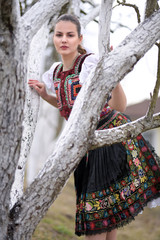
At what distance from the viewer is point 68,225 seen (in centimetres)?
600

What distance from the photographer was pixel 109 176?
2.05m

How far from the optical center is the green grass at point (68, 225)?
14.5 ft

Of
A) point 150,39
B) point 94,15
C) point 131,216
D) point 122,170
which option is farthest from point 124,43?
point 94,15

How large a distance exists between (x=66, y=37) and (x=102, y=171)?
0.92m

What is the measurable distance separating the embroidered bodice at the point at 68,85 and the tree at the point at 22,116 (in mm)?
470

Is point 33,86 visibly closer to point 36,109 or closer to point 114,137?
point 36,109

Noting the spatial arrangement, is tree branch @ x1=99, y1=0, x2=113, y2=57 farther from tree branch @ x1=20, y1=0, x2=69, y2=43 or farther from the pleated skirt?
the pleated skirt

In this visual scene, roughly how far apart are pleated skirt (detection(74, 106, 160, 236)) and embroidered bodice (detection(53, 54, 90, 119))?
0.26 meters

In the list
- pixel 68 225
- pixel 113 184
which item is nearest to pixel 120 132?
pixel 113 184

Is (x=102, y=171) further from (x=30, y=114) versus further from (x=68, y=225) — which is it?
(x=68, y=225)

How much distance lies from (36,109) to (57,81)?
0.28 m

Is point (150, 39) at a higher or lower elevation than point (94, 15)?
lower

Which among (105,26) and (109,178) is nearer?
(105,26)

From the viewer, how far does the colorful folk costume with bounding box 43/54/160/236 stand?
200 centimetres
